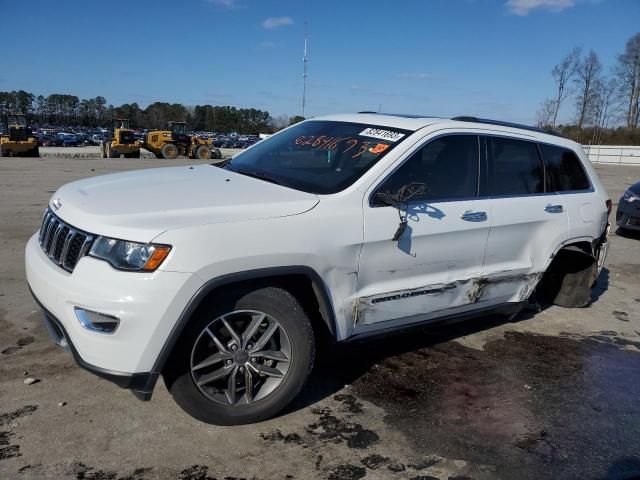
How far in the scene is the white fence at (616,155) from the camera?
44.2 metres

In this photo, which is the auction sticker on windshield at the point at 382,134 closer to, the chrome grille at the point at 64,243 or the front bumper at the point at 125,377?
the chrome grille at the point at 64,243

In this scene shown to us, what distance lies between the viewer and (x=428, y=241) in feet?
12.1

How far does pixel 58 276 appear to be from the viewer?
9.61 ft

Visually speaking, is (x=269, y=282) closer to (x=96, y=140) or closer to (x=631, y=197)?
(x=631, y=197)

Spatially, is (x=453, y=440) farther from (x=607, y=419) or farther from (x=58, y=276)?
(x=58, y=276)

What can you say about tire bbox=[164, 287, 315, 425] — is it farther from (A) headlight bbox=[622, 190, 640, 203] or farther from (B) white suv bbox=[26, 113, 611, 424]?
(A) headlight bbox=[622, 190, 640, 203]

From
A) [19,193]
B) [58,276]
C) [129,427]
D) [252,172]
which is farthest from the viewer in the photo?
[19,193]

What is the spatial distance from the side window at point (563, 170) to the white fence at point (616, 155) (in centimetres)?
4370

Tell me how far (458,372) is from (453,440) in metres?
0.98

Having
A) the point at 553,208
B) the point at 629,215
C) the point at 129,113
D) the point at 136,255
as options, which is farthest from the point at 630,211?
the point at 129,113

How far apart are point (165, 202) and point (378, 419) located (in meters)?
1.81

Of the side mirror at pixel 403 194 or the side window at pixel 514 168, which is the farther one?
the side window at pixel 514 168

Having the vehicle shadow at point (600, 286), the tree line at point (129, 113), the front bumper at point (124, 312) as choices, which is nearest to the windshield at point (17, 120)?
the vehicle shadow at point (600, 286)

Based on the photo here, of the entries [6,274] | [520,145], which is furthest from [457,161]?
[6,274]
